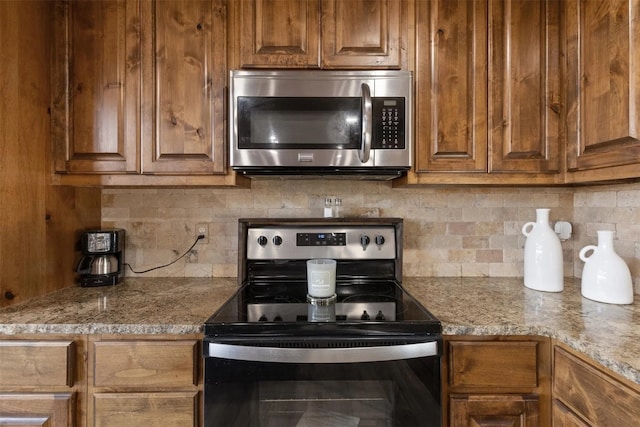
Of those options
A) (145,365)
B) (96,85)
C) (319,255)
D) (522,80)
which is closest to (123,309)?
(145,365)

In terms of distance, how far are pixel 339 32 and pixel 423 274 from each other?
126 centimetres

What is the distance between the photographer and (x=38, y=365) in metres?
1.06

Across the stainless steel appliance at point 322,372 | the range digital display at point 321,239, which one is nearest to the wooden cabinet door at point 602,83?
the stainless steel appliance at point 322,372

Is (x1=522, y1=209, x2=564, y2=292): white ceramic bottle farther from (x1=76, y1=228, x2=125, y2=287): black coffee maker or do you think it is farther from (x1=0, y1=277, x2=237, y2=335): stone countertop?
(x1=76, y1=228, x2=125, y2=287): black coffee maker

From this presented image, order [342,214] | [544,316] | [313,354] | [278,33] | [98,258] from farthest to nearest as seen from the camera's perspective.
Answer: [342,214] → [98,258] → [278,33] → [544,316] → [313,354]

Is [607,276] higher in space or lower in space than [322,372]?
higher

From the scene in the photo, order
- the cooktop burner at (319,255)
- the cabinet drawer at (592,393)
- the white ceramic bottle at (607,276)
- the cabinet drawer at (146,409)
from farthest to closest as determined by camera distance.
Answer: the cooktop burner at (319,255), the white ceramic bottle at (607,276), the cabinet drawer at (146,409), the cabinet drawer at (592,393)

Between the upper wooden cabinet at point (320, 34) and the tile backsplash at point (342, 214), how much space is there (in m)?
0.60

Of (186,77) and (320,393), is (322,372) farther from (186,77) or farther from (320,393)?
(186,77)

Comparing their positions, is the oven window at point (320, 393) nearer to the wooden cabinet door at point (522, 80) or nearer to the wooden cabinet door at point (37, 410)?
the wooden cabinet door at point (37, 410)

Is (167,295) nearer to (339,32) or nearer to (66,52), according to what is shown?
(66,52)

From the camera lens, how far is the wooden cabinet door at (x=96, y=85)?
1390 millimetres

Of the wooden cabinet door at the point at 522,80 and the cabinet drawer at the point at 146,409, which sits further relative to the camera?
the wooden cabinet door at the point at 522,80

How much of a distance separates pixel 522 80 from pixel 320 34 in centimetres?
90
